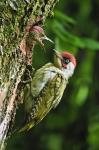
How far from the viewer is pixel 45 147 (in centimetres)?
716

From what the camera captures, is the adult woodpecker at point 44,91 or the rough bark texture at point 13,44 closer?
the rough bark texture at point 13,44

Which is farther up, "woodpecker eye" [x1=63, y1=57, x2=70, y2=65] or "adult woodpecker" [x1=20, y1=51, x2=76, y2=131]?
"woodpecker eye" [x1=63, y1=57, x2=70, y2=65]

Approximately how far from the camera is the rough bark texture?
129 inches

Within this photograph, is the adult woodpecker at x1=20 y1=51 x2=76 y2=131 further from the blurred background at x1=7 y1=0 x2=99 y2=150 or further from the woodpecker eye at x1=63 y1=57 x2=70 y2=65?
the blurred background at x1=7 y1=0 x2=99 y2=150

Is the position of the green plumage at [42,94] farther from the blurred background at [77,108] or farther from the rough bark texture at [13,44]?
the blurred background at [77,108]

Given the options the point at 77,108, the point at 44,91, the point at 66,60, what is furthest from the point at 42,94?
the point at 77,108

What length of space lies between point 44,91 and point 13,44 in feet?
3.48

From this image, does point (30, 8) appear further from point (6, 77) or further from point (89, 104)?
point (89, 104)

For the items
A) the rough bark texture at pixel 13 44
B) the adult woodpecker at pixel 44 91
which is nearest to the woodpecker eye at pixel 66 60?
the adult woodpecker at pixel 44 91

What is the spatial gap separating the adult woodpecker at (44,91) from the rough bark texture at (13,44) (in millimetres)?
693

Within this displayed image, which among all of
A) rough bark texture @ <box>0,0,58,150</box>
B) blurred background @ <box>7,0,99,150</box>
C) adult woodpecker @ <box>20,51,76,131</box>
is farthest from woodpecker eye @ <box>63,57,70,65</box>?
blurred background @ <box>7,0,99,150</box>

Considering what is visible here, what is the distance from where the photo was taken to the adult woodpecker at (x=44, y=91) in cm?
429

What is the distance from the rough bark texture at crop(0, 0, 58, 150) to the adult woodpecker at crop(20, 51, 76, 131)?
693 millimetres

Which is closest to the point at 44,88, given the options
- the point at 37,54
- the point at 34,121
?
the point at 34,121
